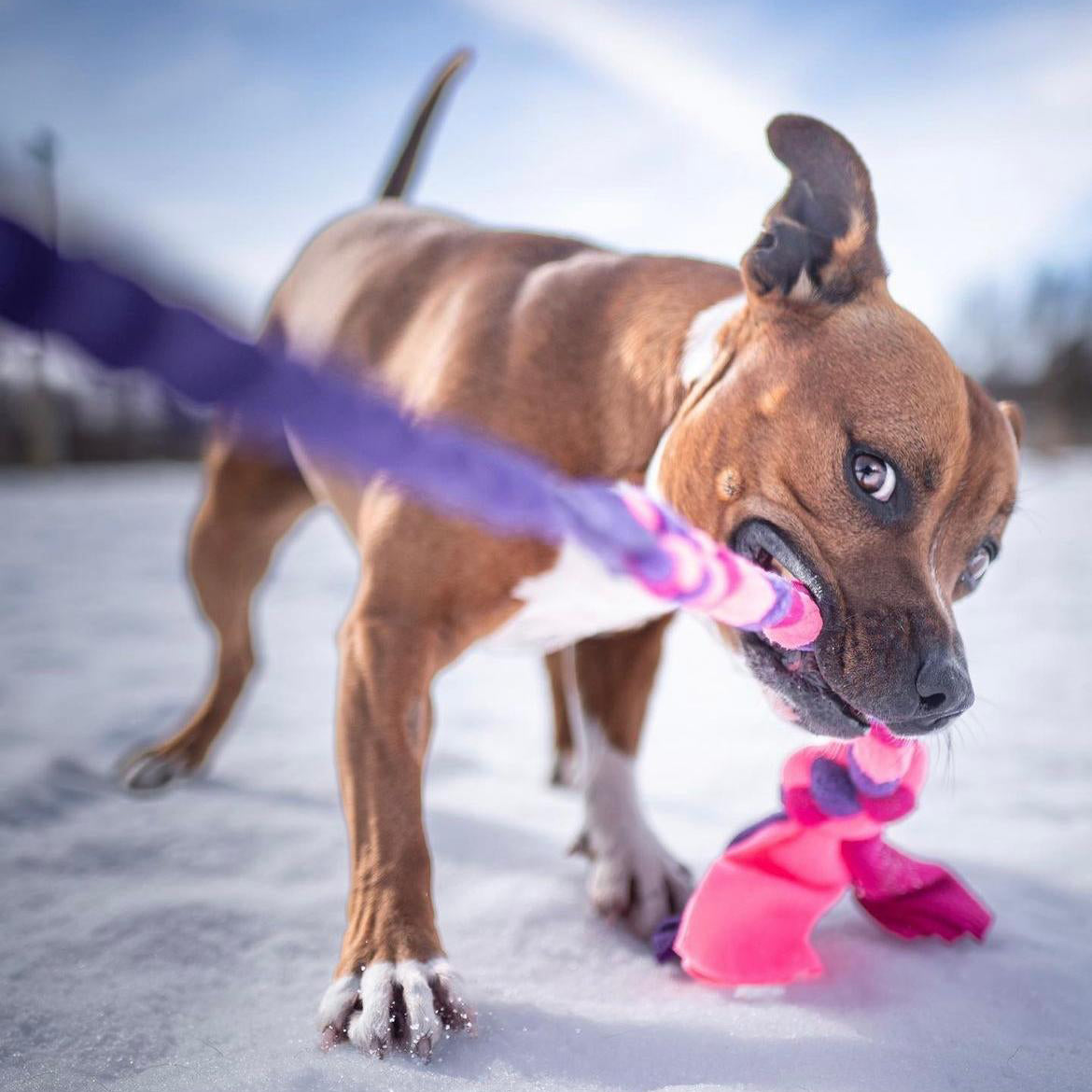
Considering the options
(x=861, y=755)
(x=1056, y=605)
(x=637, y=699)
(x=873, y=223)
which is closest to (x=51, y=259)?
(x=861, y=755)

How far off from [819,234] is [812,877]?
117 centimetres

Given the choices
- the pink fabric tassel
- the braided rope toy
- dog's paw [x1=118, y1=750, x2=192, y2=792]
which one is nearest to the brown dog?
the braided rope toy

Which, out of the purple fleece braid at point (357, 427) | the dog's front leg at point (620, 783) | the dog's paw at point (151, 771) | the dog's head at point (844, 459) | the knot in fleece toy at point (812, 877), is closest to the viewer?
the purple fleece braid at point (357, 427)

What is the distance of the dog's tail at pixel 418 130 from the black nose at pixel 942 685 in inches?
109

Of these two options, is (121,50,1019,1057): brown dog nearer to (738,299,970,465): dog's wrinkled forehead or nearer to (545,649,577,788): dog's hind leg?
(738,299,970,465): dog's wrinkled forehead

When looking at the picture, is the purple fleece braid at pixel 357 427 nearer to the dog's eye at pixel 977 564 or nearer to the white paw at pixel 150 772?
the dog's eye at pixel 977 564

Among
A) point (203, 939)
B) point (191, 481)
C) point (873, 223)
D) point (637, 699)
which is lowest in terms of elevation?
point (191, 481)

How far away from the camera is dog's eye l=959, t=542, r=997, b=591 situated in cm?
170

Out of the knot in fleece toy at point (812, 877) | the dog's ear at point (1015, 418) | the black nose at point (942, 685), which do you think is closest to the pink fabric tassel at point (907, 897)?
the knot in fleece toy at point (812, 877)

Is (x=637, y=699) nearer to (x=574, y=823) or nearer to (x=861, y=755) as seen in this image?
(x=574, y=823)

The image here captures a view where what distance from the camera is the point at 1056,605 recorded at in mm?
4766

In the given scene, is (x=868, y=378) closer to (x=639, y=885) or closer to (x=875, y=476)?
(x=875, y=476)

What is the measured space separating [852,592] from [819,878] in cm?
52

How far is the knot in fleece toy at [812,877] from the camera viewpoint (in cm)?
158
